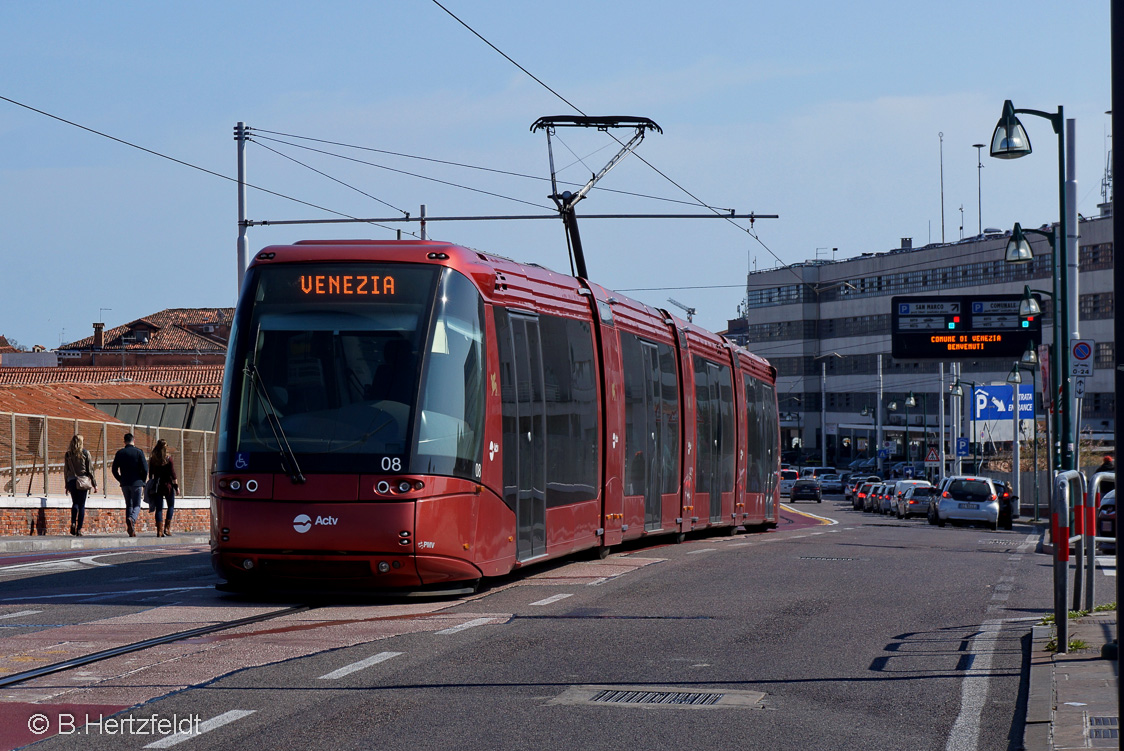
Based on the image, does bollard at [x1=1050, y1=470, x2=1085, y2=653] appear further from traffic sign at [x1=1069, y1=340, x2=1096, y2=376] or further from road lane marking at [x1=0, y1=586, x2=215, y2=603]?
traffic sign at [x1=1069, y1=340, x2=1096, y2=376]

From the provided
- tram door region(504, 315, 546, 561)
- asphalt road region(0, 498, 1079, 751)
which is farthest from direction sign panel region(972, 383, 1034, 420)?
tram door region(504, 315, 546, 561)

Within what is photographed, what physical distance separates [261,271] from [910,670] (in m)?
6.60

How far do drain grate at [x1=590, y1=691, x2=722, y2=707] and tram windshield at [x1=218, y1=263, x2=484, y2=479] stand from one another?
430 centimetres

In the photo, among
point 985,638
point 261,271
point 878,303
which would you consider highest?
point 878,303

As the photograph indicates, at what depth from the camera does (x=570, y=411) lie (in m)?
15.5

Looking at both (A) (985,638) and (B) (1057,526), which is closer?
(B) (1057,526)

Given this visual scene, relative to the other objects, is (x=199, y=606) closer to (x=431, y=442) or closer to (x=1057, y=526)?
(x=431, y=442)

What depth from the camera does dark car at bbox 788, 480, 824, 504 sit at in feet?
253

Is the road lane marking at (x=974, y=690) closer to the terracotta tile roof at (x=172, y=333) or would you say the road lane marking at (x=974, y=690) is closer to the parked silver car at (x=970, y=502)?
the parked silver car at (x=970, y=502)

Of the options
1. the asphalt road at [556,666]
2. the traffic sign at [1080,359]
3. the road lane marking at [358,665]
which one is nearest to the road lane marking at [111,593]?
the asphalt road at [556,666]

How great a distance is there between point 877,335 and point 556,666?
10430 cm

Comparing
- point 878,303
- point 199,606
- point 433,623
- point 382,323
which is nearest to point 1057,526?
point 433,623

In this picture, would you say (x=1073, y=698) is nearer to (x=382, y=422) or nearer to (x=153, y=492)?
(x=382, y=422)

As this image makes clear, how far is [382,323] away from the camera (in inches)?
490
